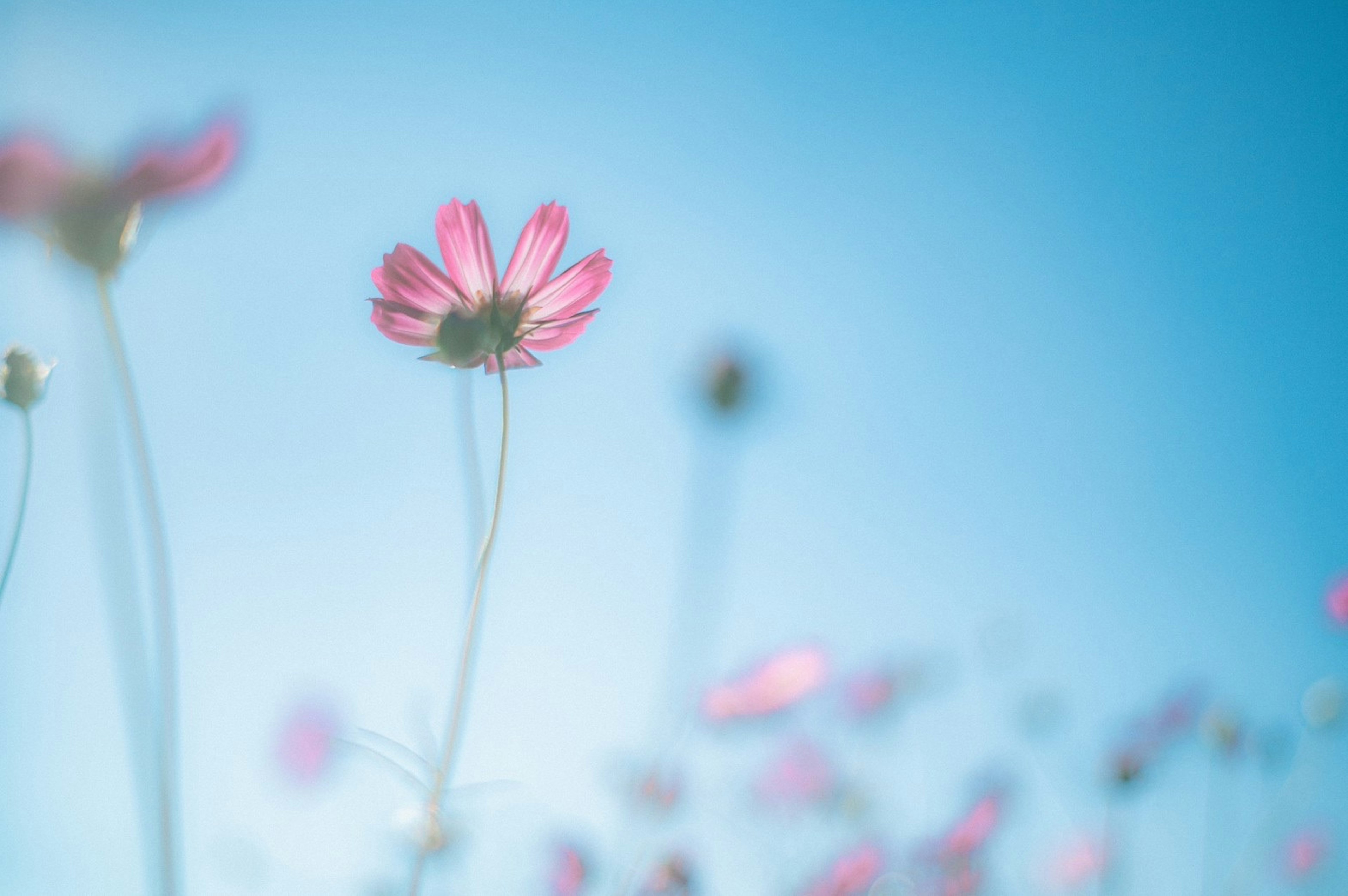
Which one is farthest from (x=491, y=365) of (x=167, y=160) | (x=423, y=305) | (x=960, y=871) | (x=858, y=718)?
(x=858, y=718)

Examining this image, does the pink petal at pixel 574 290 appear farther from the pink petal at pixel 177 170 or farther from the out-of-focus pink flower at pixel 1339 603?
the out-of-focus pink flower at pixel 1339 603

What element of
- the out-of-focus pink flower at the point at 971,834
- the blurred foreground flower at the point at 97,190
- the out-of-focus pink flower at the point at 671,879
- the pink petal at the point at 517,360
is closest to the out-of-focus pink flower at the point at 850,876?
the out-of-focus pink flower at the point at 971,834

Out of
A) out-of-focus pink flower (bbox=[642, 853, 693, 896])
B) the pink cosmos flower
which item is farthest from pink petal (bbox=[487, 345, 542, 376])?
out-of-focus pink flower (bbox=[642, 853, 693, 896])

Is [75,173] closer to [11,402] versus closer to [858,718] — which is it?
[11,402]

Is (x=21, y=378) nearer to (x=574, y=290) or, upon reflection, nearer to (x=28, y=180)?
(x=28, y=180)

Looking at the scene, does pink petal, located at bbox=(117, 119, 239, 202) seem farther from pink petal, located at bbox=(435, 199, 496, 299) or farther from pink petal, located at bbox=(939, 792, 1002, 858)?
pink petal, located at bbox=(939, 792, 1002, 858)
